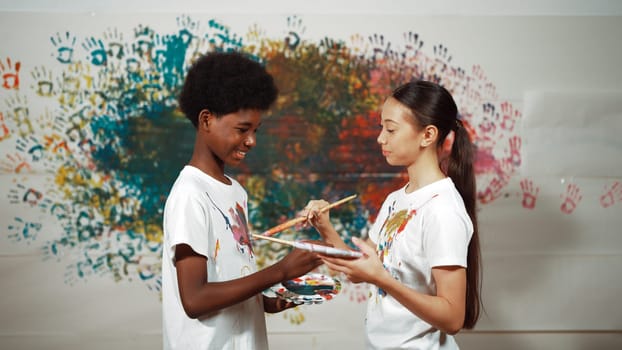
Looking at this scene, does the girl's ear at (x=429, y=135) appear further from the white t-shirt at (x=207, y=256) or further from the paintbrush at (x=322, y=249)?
the white t-shirt at (x=207, y=256)

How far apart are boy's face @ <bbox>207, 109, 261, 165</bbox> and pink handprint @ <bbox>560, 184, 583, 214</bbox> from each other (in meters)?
1.71

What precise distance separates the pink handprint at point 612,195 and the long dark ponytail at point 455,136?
1.33 metres

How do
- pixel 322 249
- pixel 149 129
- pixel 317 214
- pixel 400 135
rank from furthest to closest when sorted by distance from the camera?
pixel 149 129 → pixel 317 214 → pixel 400 135 → pixel 322 249

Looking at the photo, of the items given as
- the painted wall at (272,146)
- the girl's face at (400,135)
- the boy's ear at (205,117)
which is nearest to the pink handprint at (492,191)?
the painted wall at (272,146)

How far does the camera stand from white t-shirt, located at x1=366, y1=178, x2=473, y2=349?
4.08 feet

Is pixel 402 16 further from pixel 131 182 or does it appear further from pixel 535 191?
pixel 131 182

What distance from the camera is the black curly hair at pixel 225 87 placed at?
130 centimetres

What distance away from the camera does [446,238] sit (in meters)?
1.23

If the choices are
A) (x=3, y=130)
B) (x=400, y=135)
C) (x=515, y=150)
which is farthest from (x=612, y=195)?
(x=3, y=130)

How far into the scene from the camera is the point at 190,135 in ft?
7.95

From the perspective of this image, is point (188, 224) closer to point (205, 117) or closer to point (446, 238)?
point (205, 117)

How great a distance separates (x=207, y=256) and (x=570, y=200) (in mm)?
1880

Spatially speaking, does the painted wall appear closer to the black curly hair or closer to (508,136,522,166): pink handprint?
(508,136,522,166): pink handprint

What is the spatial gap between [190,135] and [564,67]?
1661 millimetres
